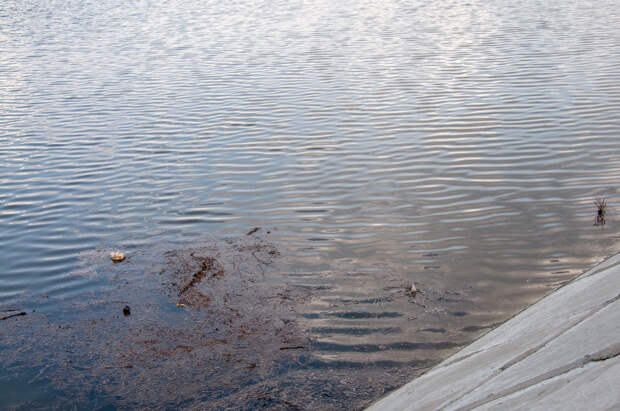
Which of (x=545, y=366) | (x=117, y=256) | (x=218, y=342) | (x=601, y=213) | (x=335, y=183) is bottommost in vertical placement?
(x=335, y=183)

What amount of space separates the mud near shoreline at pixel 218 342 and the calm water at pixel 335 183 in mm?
34

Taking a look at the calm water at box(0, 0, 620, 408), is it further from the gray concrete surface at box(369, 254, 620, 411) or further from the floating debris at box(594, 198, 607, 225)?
the gray concrete surface at box(369, 254, 620, 411)

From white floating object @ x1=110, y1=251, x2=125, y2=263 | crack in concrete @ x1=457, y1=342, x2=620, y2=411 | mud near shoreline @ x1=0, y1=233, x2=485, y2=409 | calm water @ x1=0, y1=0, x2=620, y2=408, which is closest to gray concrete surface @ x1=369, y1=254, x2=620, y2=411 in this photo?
crack in concrete @ x1=457, y1=342, x2=620, y2=411

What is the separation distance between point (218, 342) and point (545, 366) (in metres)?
3.69

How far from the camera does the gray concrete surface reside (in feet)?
9.16

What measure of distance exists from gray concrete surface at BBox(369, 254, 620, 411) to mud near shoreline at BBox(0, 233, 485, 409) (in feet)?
2.52

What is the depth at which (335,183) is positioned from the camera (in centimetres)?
1060

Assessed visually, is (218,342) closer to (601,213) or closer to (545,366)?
(545,366)

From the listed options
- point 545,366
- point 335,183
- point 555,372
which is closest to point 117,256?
point 335,183

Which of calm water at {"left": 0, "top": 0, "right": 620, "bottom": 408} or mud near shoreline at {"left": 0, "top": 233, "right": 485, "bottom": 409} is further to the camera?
calm water at {"left": 0, "top": 0, "right": 620, "bottom": 408}

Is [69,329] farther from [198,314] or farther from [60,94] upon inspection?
[60,94]

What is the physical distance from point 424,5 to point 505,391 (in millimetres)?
38449

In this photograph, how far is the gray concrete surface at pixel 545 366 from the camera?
9.16 ft

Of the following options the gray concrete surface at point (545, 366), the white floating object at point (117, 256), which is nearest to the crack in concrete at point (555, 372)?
the gray concrete surface at point (545, 366)
